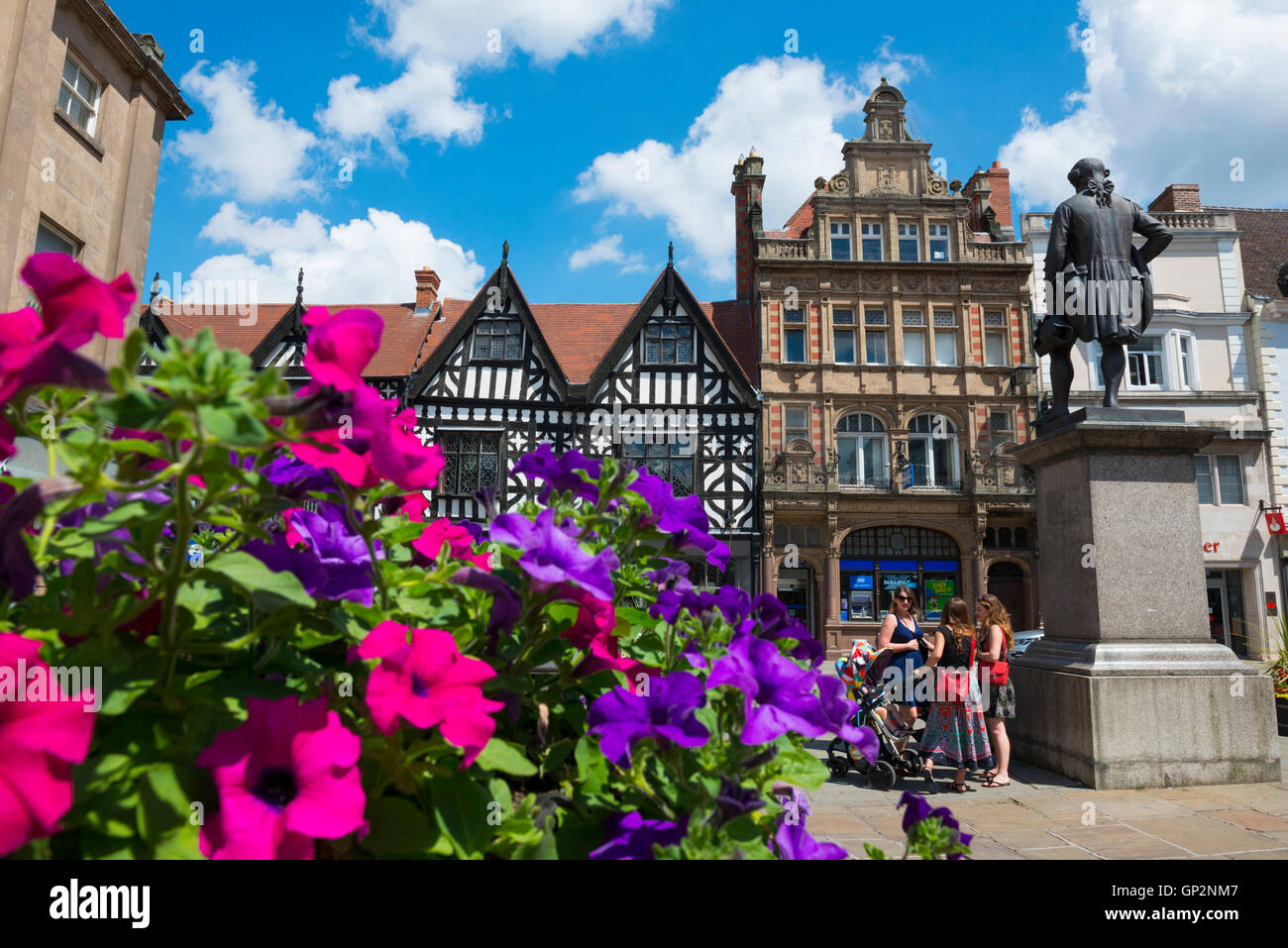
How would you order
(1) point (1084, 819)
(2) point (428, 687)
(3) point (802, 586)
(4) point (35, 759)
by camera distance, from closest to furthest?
(4) point (35, 759) < (2) point (428, 687) < (1) point (1084, 819) < (3) point (802, 586)

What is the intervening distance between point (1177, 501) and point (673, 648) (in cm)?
680

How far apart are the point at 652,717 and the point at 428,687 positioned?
325mm

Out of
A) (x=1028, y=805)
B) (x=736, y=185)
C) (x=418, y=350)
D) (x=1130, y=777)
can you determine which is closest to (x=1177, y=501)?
(x=1130, y=777)

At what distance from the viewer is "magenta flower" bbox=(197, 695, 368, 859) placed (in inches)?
26.6

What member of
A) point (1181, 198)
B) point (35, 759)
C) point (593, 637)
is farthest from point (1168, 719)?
point (1181, 198)

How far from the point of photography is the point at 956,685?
6797 mm

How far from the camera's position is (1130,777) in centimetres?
575

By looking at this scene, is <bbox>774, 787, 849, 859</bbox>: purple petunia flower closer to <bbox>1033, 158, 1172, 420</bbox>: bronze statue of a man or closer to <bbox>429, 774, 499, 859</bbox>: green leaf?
<bbox>429, 774, 499, 859</bbox>: green leaf

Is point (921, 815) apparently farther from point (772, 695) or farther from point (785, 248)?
point (785, 248)

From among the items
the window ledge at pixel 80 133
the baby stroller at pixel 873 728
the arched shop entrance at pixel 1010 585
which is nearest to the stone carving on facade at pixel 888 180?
the arched shop entrance at pixel 1010 585

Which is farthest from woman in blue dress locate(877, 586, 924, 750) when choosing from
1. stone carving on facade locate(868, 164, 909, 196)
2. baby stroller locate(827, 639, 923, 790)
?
stone carving on facade locate(868, 164, 909, 196)

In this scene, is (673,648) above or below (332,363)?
below

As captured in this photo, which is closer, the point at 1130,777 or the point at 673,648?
the point at 673,648
